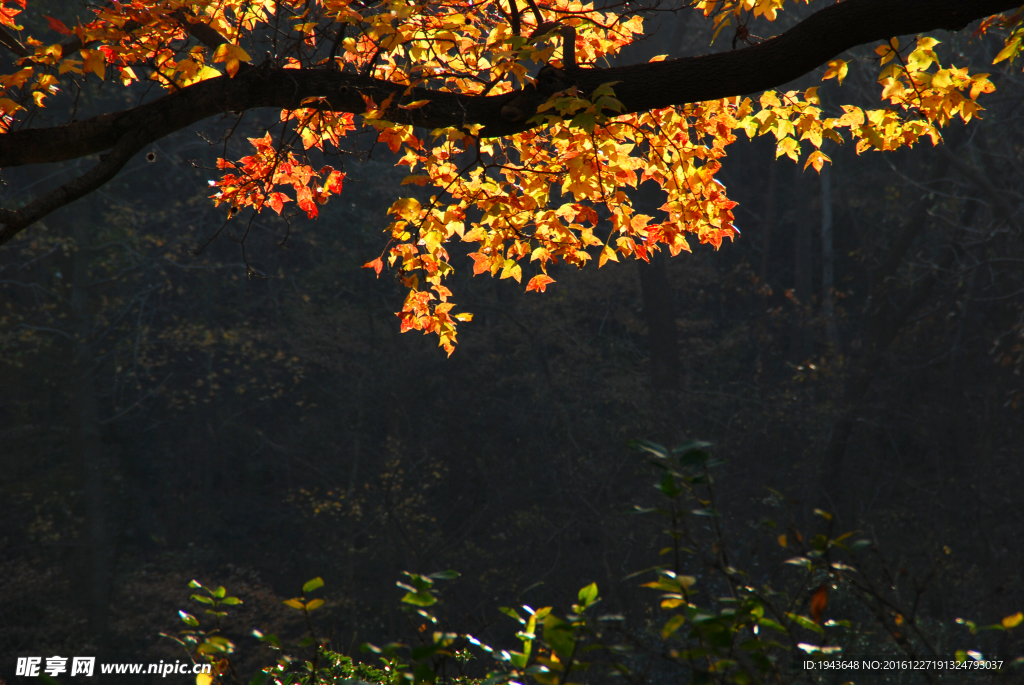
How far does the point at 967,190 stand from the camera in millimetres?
9648

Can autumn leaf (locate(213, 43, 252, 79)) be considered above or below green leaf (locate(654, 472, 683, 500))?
above

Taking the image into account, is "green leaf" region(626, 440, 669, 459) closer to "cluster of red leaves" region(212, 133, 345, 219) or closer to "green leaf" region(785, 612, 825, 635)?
"green leaf" region(785, 612, 825, 635)

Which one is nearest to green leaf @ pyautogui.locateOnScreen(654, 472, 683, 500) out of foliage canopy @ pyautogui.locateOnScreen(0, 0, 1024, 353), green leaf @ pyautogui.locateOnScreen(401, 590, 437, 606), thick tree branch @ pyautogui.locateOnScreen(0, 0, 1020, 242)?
green leaf @ pyautogui.locateOnScreen(401, 590, 437, 606)

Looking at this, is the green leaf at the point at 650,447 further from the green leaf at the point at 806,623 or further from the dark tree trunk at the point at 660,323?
the dark tree trunk at the point at 660,323

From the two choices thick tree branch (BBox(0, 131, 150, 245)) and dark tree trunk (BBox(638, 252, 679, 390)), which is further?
dark tree trunk (BBox(638, 252, 679, 390))

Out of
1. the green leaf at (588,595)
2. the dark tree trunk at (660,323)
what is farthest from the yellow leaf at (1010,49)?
the dark tree trunk at (660,323)

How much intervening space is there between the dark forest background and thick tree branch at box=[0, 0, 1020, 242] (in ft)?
24.1

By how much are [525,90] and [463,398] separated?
29.0 feet

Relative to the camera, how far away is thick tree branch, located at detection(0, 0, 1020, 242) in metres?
2.18

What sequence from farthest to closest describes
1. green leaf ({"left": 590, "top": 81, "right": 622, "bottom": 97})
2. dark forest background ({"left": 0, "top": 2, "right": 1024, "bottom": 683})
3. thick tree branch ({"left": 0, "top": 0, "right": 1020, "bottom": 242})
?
dark forest background ({"left": 0, "top": 2, "right": 1024, "bottom": 683})
green leaf ({"left": 590, "top": 81, "right": 622, "bottom": 97})
thick tree branch ({"left": 0, "top": 0, "right": 1020, "bottom": 242})

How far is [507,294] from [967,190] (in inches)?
258

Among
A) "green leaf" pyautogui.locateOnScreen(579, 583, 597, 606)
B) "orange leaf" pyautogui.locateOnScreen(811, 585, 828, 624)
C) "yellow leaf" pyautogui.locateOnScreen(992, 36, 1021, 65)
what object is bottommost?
"green leaf" pyautogui.locateOnScreen(579, 583, 597, 606)

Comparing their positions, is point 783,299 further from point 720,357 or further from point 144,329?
point 144,329

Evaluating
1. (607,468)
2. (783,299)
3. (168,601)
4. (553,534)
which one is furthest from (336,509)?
(783,299)
